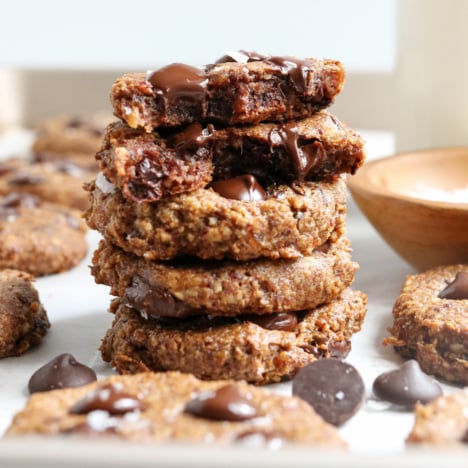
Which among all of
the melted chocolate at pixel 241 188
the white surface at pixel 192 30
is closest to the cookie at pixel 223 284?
the melted chocolate at pixel 241 188

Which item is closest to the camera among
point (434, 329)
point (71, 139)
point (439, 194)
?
point (434, 329)

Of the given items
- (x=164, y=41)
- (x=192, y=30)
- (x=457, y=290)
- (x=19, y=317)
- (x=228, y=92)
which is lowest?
(x=19, y=317)

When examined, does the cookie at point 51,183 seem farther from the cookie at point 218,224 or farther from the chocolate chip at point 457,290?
the chocolate chip at point 457,290

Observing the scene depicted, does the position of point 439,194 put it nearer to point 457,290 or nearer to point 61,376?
point 457,290

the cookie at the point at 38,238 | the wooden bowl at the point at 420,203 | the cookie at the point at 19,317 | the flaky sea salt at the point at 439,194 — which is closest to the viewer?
the cookie at the point at 19,317

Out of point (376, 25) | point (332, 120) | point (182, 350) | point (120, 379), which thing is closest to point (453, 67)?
point (332, 120)

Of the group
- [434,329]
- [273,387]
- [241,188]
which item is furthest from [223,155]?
[434,329]

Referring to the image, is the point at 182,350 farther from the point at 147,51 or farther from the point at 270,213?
the point at 147,51
